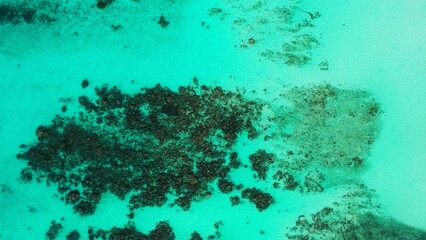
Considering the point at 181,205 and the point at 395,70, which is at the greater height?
the point at 395,70

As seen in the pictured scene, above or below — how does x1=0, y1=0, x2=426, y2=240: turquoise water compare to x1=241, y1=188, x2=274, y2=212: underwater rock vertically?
above

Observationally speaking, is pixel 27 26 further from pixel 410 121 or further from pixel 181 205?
pixel 410 121

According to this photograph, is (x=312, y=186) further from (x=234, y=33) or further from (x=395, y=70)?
(x=234, y=33)

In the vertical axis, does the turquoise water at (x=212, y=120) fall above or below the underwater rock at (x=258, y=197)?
above

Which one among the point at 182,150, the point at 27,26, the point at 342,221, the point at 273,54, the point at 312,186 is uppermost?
the point at 27,26

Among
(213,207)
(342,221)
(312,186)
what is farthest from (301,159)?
(213,207)

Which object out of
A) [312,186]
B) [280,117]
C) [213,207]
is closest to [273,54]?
[280,117]

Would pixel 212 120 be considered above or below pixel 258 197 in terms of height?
above
